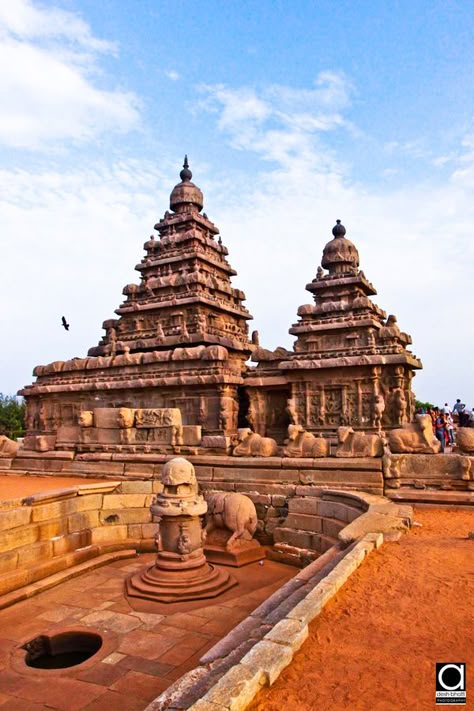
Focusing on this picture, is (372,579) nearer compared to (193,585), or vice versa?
(372,579)

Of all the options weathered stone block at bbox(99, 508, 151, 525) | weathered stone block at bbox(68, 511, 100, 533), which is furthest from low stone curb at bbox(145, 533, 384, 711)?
weathered stone block at bbox(99, 508, 151, 525)

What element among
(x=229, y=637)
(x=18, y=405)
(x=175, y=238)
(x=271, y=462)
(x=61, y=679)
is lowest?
(x=61, y=679)

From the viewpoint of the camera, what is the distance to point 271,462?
11289 mm

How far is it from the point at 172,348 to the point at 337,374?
20.6ft

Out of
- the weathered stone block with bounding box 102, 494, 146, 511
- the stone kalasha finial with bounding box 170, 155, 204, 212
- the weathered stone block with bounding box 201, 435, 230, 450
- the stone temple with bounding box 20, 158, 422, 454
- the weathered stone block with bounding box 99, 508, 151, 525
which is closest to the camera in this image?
the weathered stone block with bounding box 99, 508, 151, 525

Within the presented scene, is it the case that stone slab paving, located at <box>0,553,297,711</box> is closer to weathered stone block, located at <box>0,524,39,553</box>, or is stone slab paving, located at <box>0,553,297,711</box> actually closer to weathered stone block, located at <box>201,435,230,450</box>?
weathered stone block, located at <box>0,524,39,553</box>

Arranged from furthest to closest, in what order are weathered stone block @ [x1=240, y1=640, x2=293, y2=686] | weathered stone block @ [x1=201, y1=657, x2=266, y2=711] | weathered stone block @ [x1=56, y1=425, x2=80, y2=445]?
weathered stone block @ [x1=56, y1=425, x2=80, y2=445] < weathered stone block @ [x1=240, y1=640, x2=293, y2=686] < weathered stone block @ [x1=201, y1=657, x2=266, y2=711]

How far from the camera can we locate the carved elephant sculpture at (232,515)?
9703 mm

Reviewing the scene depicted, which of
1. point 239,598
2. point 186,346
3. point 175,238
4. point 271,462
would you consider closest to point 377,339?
point 186,346

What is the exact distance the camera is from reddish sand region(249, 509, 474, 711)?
3.20 metres

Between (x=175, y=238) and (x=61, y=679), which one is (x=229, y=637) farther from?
(x=175, y=238)

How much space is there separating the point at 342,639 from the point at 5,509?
22.7 ft

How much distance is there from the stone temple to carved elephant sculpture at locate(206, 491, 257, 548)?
8.28 ft

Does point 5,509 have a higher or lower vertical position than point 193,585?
higher
